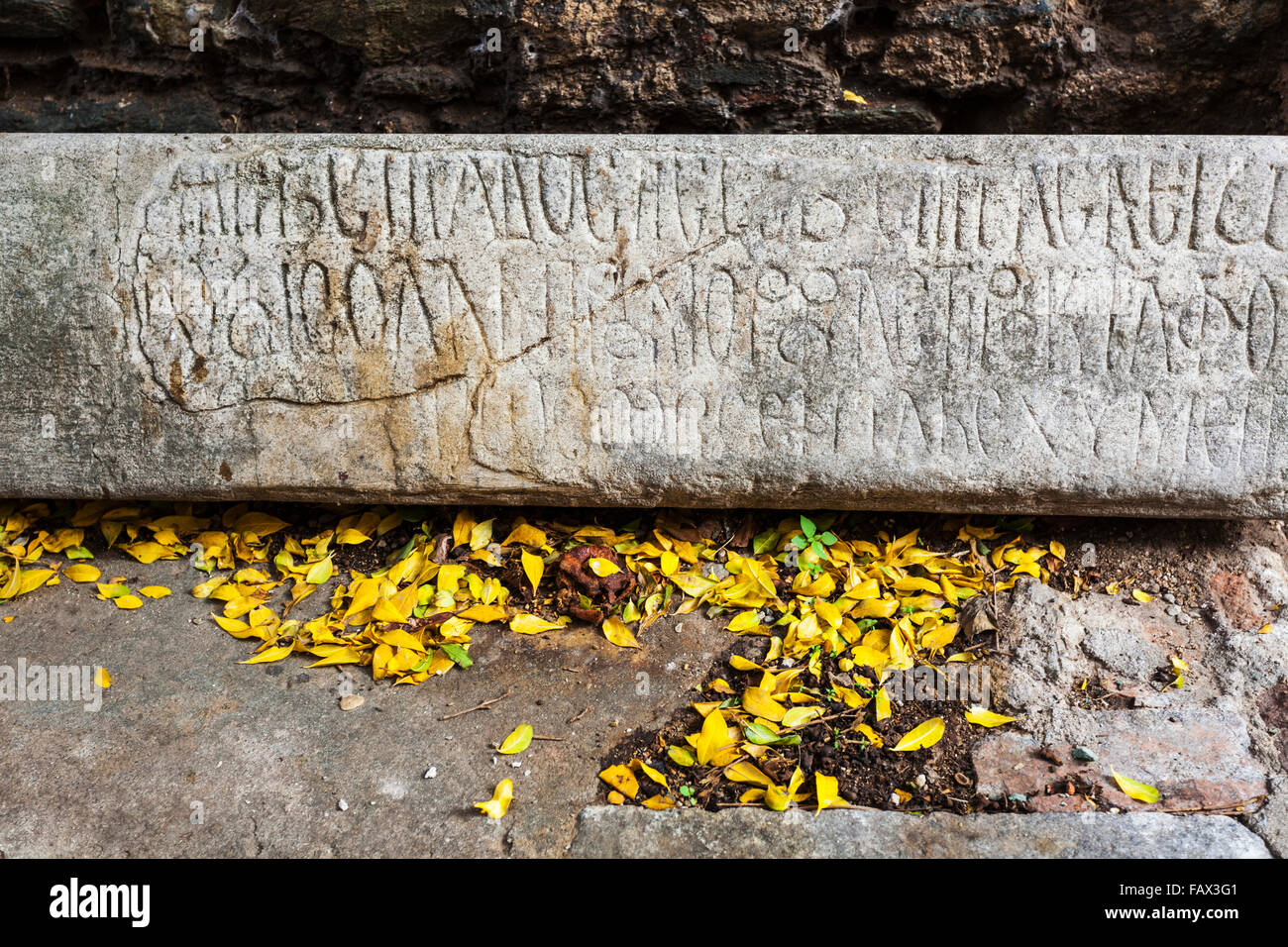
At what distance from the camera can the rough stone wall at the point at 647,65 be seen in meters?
2.43

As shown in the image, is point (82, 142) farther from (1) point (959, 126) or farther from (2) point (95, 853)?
(1) point (959, 126)

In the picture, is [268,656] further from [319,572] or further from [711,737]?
[711,737]

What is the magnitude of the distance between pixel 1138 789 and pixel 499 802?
1.23 m

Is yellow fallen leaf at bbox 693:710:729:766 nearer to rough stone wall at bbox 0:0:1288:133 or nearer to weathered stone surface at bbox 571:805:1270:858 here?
weathered stone surface at bbox 571:805:1270:858

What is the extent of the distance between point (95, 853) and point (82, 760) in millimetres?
250

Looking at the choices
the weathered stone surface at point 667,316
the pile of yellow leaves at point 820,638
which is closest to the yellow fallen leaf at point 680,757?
the pile of yellow leaves at point 820,638

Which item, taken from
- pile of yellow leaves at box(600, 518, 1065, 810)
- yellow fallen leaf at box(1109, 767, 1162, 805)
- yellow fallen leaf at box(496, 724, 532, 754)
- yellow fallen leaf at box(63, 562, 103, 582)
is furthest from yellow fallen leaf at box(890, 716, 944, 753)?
yellow fallen leaf at box(63, 562, 103, 582)

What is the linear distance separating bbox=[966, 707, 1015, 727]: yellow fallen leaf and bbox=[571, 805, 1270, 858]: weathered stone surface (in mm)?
270

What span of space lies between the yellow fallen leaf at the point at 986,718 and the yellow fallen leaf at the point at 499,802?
3.18 feet

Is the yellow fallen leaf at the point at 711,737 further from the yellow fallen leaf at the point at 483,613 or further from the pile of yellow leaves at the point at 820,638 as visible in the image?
the yellow fallen leaf at the point at 483,613

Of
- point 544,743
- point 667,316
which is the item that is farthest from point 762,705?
point 667,316

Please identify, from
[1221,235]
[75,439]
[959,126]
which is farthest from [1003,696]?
[75,439]

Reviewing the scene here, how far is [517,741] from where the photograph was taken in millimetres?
1867

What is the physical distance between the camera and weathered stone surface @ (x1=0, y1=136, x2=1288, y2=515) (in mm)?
2074
